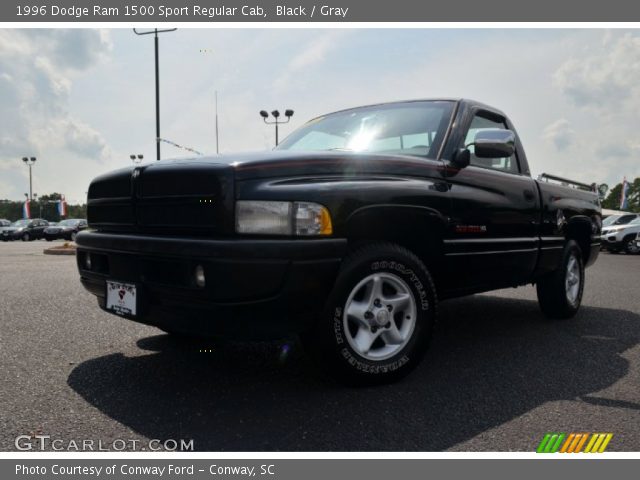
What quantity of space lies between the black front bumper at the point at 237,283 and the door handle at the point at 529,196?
2.18 m

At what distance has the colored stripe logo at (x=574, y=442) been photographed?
223cm

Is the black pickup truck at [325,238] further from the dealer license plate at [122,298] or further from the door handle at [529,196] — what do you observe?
the door handle at [529,196]

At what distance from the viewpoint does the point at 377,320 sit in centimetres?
286

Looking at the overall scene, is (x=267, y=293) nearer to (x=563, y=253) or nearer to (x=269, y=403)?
(x=269, y=403)

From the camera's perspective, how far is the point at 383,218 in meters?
2.93

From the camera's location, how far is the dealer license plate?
111 inches

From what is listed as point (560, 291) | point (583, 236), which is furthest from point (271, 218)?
point (583, 236)

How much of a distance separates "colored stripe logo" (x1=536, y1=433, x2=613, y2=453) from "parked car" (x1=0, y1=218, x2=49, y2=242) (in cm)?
Result: 3766

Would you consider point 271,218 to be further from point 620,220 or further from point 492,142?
point 620,220

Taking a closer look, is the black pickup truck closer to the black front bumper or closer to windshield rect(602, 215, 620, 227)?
the black front bumper

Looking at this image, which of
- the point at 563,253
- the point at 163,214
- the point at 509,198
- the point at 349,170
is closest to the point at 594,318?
the point at 563,253

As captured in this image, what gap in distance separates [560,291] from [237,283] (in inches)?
141

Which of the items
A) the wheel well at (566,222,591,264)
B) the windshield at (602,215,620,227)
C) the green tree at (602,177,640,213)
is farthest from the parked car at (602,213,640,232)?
the green tree at (602,177,640,213)

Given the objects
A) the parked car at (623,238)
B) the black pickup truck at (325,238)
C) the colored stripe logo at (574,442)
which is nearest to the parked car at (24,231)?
the parked car at (623,238)
